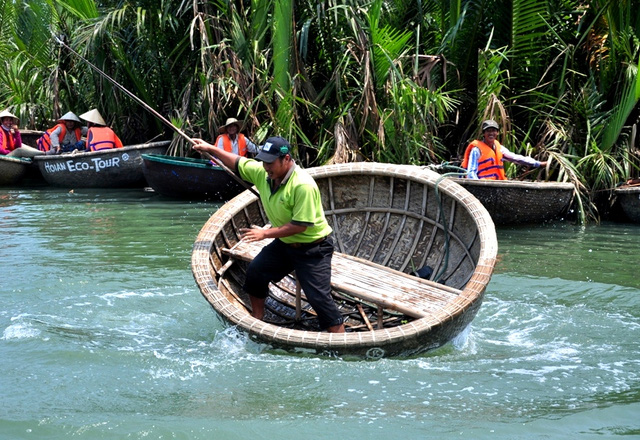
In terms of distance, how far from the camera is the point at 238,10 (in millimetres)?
11289

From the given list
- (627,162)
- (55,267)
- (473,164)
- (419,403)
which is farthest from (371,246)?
(627,162)

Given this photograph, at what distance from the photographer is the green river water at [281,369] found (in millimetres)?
3730

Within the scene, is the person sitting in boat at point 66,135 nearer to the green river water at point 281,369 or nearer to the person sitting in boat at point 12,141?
the person sitting in boat at point 12,141

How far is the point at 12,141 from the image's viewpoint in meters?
13.8

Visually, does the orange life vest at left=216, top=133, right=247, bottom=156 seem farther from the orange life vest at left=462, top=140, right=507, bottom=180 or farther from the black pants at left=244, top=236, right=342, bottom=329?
the black pants at left=244, top=236, right=342, bottom=329

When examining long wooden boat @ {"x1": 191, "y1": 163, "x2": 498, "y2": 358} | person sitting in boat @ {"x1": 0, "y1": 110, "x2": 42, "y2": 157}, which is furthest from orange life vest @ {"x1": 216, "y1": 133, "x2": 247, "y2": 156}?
long wooden boat @ {"x1": 191, "y1": 163, "x2": 498, "y2": 358}

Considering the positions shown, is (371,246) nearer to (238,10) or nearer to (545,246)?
(545,246)

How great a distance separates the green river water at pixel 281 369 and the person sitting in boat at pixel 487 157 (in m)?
2.20

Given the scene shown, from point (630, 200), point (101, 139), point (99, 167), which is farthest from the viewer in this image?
point (101, 139)

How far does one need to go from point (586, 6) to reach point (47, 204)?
7585mm

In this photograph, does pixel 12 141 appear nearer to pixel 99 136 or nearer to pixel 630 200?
pixel 99 136

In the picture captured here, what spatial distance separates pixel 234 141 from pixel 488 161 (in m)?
3.56

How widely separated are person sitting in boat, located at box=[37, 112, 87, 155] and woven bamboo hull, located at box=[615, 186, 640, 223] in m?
8.53

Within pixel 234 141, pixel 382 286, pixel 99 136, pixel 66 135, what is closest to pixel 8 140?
pixel 66 135
